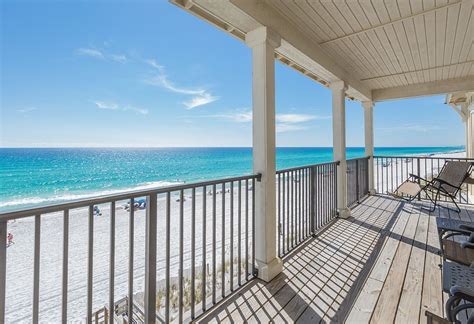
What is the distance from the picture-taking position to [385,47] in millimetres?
3107

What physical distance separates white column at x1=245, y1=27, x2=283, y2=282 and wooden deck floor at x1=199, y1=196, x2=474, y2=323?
0.22 m

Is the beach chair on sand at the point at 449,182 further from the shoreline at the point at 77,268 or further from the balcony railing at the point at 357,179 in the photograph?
the shoreline at the point at 77,268

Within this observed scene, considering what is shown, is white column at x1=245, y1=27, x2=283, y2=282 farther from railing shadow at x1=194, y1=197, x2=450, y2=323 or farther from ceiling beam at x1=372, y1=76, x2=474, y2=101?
ceiling beam at x1=372, y1=76, x2=474, y2=101

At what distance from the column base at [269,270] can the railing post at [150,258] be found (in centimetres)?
103

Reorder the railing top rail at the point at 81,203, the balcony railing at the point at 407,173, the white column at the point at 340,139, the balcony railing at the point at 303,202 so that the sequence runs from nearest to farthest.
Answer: the railing top rail at the point at 81,203
the balcony railing at the point at 303,202
the white column at the point at 340,139
the balcony railing at the point at 407,173

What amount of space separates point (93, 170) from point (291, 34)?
23204mm

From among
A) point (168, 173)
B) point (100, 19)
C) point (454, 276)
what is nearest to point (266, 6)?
point (454, 276)

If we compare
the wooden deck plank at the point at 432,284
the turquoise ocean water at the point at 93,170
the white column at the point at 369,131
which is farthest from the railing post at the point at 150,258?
the turquoise ocean water at the point at 93,170

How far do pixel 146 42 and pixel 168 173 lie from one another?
11.4 meters

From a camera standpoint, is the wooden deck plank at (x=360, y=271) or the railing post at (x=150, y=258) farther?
the wooden deck plank at (x=360, y=271)

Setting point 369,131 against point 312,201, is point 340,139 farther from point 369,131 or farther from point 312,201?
point 369,131

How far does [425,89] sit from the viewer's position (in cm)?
473

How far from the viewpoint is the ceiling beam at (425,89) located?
438 centimetres

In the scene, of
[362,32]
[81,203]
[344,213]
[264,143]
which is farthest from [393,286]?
[362,32]
